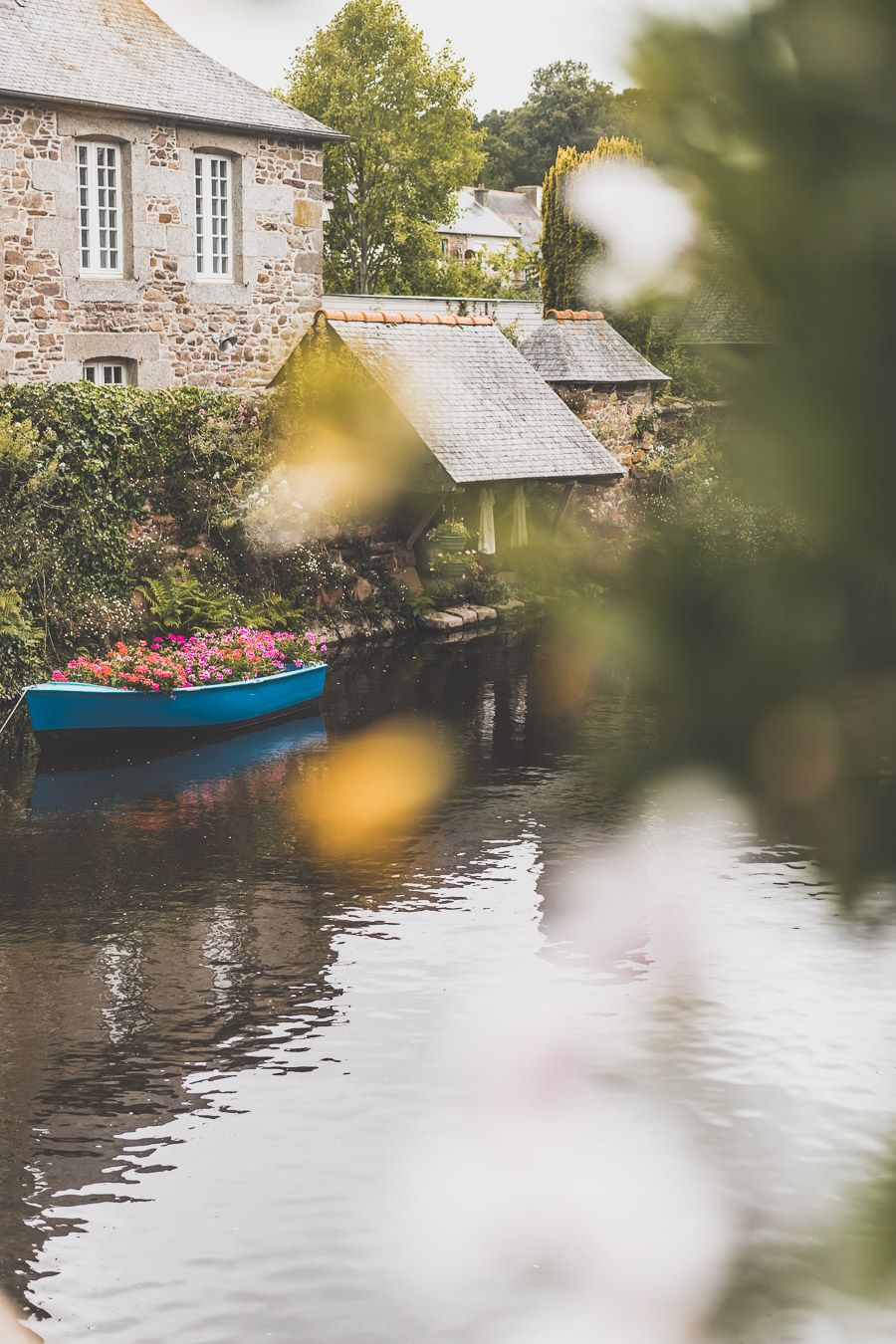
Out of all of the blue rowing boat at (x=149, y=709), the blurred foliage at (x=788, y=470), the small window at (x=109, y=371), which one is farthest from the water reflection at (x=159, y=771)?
the blurred foliage at (x=788, y=470)

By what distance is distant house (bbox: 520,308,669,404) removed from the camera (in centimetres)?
2777

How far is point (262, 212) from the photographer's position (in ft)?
75.9

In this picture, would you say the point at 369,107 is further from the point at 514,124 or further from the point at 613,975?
the point at 514,124

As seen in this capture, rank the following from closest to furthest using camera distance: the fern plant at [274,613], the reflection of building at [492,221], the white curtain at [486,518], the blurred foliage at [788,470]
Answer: the blurred foliage at [788,470]
the fern plant at [274,613]
the white curtain at [486,518]
the reflection of building at [492,221]

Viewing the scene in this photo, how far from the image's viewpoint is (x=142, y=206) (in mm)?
21562

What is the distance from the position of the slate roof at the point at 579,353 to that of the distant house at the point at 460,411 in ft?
6.06

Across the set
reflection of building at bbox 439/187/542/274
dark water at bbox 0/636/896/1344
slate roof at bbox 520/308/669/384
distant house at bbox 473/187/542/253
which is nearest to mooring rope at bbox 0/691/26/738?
dark water at bbox 0/636/896/1344

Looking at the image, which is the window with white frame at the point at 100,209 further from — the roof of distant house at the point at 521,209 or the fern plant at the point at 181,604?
the roof of distant house at the point at 521,209

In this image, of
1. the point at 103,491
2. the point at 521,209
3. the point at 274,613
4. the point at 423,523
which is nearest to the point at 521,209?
the point at 521,209

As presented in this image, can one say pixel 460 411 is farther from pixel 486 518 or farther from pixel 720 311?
pixel 720 311

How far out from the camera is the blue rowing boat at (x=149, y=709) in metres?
16.3

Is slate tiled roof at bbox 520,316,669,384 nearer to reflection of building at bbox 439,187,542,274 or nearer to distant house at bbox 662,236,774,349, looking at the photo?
reflection of building at bbox 439,187,542,274

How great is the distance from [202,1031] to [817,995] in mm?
4501

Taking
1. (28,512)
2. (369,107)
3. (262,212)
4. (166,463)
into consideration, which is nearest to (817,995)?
(28,512)
